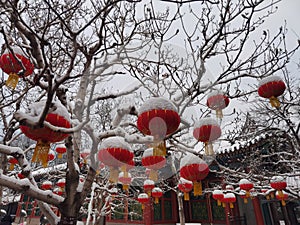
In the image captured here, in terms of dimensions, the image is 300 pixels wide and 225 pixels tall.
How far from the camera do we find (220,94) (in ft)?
12.3

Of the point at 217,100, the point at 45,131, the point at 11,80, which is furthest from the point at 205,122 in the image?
the point at 11,80

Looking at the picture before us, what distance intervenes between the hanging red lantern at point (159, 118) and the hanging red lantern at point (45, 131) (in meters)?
0.82

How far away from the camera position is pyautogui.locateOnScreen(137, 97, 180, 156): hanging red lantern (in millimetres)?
2336

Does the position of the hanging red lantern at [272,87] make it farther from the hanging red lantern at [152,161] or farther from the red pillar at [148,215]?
the red pillar at [148,215]

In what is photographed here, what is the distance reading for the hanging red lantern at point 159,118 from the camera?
2.34 m

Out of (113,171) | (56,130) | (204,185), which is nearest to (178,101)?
(113,171)

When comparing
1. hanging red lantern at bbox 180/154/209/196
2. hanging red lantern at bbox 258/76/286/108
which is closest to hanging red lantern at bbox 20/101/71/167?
hanging red lantern at bbox 180/154/209/196

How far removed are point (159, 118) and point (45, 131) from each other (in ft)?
3.76

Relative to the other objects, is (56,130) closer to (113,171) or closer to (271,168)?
(113,171)

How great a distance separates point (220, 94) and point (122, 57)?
2.38 metres

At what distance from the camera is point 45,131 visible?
6.98 ft

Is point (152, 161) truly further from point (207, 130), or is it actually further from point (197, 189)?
point (207, 130)

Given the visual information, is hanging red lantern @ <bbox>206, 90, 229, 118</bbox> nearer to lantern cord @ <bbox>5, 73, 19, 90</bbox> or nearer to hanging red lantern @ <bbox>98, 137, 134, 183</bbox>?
hanging red lantern @ <bbox>98, 137, 134, 183</bbox>

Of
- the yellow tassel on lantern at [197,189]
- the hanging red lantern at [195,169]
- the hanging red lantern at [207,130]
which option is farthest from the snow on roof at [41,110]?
the yellow tassel on lantern at [197,189]
